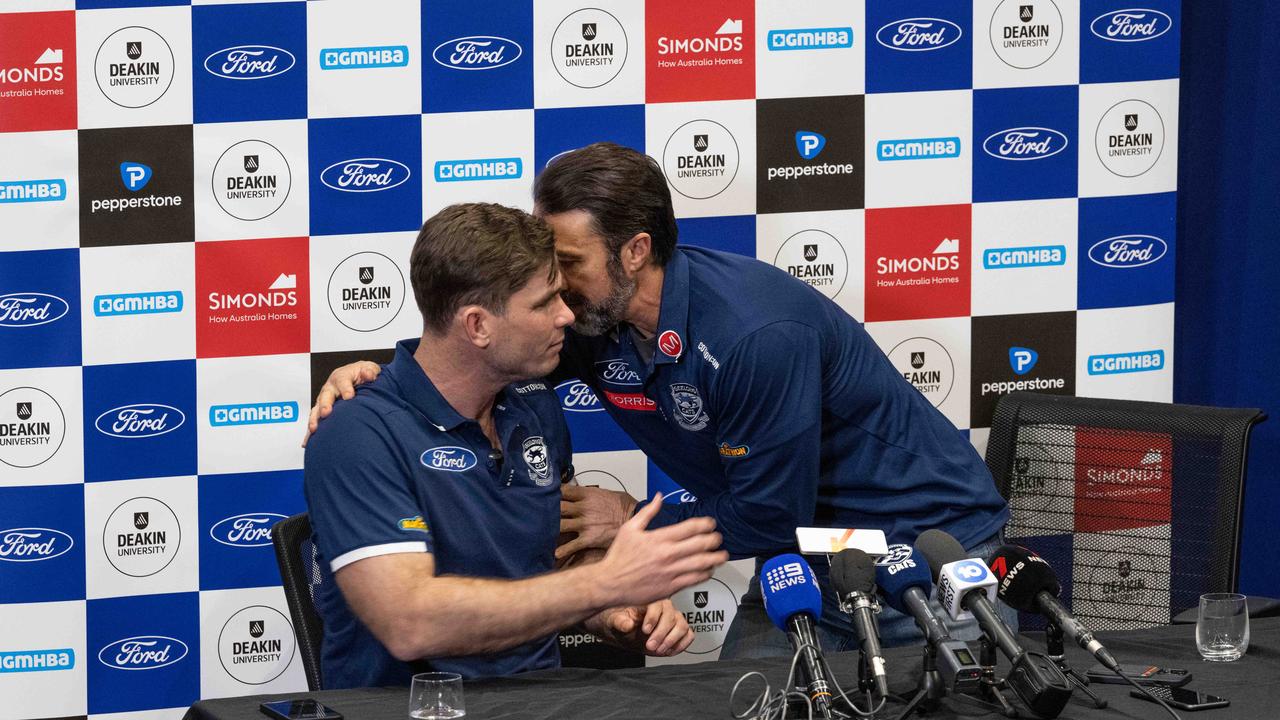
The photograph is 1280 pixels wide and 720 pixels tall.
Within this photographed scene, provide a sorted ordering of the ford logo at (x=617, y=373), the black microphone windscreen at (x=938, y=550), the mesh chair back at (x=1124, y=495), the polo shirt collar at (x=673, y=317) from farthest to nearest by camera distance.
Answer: the mesh chair back at (x=1124, y=495) < the ford logo at (x=617, y=373) < the polo shirt collar at (x=673, y=317) < the black microphone windscreen at (x=938, y=550)

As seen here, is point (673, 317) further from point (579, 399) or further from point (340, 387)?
point (579, 399)

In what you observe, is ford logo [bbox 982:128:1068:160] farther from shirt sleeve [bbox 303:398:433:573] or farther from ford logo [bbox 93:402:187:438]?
ford logo [bbox 93:402:187:438]

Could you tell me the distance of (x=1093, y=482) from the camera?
341cm

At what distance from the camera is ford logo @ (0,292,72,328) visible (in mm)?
3314

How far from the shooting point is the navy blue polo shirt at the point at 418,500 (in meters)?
2.34

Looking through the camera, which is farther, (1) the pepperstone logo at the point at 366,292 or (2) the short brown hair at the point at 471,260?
(1) the pepperstone logo at the point at 366,292

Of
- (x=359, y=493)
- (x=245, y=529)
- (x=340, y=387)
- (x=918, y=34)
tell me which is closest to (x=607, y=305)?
(x=340, y=387)

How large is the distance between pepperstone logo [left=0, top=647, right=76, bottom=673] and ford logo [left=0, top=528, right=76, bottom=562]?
0.82 feet

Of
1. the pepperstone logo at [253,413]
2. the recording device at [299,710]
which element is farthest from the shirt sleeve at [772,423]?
the pepperstone logo at [253,413]

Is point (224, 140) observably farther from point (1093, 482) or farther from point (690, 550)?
point (1093, 482)

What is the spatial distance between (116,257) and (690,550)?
189cm

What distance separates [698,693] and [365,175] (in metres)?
1.87

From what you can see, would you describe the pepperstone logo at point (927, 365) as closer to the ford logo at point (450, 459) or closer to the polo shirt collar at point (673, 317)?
the polo shirt collar at point (673, 317)

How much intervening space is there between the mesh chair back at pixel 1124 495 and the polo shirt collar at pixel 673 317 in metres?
1.13
